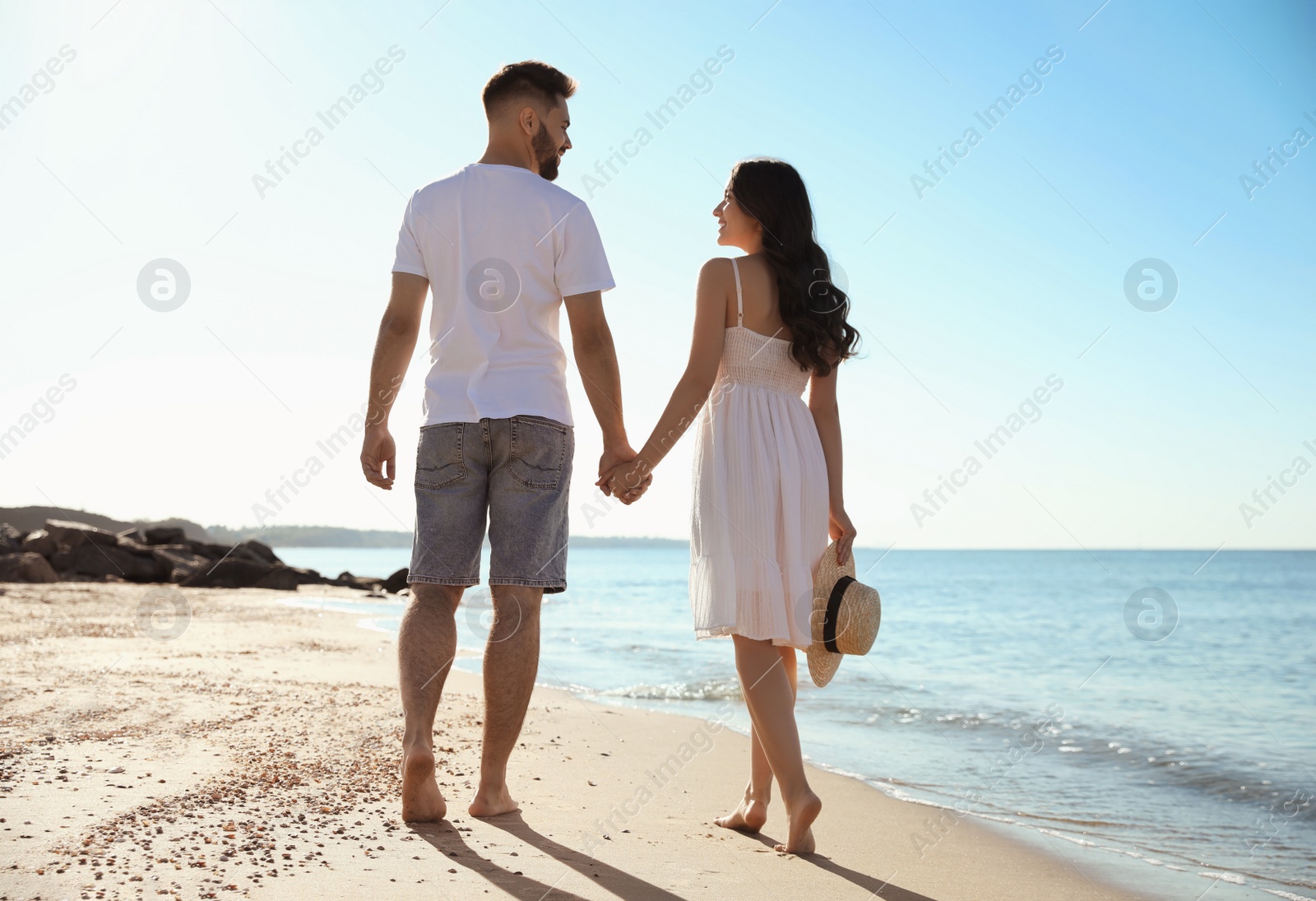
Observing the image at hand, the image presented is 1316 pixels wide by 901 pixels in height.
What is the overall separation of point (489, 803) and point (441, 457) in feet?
3.48

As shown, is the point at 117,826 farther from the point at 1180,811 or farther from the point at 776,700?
the point at 1180,811

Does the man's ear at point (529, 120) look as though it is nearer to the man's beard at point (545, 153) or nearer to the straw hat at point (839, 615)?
the man's beard at point (545, 153)

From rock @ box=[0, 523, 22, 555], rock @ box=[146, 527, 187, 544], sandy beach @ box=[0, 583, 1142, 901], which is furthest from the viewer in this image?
rock @ box=[146, 527, 187, 544]

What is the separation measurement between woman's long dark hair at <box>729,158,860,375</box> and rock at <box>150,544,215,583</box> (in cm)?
1942

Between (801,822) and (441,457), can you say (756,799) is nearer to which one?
(801,822)

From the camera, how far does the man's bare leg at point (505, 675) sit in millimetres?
2795

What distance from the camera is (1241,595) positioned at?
3581 centimetres

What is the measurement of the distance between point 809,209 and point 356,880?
245 cm

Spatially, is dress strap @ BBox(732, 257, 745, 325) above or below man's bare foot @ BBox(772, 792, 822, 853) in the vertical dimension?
above

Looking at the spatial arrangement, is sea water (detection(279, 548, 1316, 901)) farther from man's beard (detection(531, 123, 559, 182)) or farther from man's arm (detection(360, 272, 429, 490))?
man's beard (detection(531, 123, 559, 182))

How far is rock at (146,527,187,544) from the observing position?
22.1 metres

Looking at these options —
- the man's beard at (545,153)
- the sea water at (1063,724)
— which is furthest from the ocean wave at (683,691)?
the man's beard at (545,153)

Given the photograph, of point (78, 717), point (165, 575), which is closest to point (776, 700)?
point (78, 717)

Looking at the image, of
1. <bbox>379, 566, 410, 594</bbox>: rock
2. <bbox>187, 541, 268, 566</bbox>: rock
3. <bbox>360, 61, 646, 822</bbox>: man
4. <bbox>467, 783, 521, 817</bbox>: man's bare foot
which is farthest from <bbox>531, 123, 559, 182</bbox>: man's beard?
<bbox>379, 566, 410, 594</bbox>: rock
